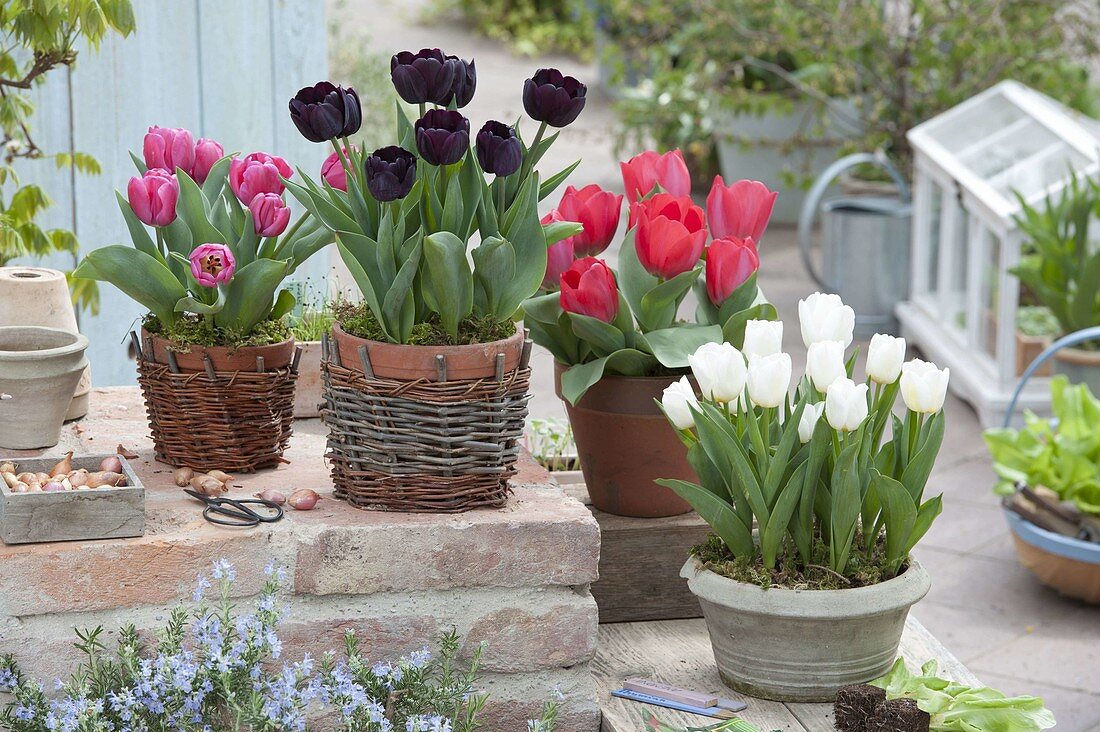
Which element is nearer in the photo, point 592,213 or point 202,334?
point 202,334

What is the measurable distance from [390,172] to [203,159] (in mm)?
395

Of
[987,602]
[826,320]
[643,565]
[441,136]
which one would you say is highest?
[441,136]

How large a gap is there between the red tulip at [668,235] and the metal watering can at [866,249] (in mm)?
4127

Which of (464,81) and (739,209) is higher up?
(464,81)

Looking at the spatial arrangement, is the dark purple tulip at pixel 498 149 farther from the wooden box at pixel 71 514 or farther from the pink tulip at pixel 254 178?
the wooden box at pixel 71 514

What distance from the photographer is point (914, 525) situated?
1.62 meters

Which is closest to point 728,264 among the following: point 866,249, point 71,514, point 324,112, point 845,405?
point 845,405

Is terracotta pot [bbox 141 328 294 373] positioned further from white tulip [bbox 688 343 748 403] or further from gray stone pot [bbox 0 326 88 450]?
white tulip [bbox 688 343 748 403]

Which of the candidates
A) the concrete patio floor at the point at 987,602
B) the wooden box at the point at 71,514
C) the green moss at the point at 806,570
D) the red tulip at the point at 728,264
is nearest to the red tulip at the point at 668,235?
the red tulip at the point at 728,264

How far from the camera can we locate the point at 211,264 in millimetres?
1565

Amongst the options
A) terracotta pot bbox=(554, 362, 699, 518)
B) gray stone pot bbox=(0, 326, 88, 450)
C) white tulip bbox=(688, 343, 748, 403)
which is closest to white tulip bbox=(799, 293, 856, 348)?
white tulip bbox=(688, 343, 748, 403)

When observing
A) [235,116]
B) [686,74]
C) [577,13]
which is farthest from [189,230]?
[577,13]

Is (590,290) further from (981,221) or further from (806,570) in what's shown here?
(981,221)

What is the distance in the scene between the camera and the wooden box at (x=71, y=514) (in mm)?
1459
